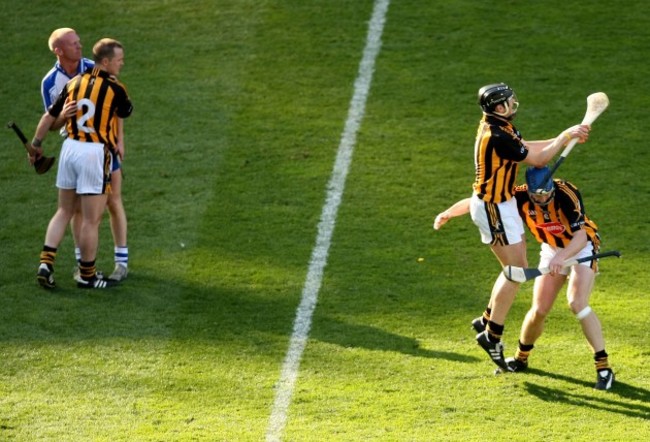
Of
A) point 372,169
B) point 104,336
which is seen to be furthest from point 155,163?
point 104,336

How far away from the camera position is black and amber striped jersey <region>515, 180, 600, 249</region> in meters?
7.96

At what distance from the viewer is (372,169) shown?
11289 mm

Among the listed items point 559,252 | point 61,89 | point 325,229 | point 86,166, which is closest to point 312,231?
point 325,229

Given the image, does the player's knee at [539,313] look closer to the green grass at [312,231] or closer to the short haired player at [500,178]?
the short haired player at [500,178]

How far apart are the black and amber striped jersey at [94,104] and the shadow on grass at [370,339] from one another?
6.68 feet

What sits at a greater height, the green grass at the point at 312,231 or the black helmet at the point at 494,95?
the black helmet at the point at 494,95

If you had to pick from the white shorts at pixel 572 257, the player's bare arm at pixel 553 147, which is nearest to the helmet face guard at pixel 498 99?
the player's bare arm at pixel 553 147

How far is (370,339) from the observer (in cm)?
873

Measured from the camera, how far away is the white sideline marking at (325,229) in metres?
7.90

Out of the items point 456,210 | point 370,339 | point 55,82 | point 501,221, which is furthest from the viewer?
point 55,82

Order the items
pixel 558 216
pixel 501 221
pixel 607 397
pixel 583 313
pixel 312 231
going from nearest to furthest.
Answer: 1. pixel 607 397
2. pixel 583 313
3. pixel 558 216
4. pixel 501 221
5. pixel 312 231

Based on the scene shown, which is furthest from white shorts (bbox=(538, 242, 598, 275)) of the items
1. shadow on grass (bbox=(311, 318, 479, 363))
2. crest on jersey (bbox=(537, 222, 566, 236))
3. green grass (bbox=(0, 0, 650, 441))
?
shadow on grass (bbox=(311, 318, 479, 363))

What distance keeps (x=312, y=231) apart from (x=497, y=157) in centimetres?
258

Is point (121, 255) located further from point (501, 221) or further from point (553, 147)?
point (553, 147)
